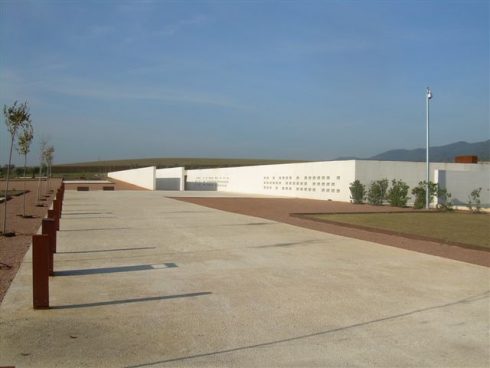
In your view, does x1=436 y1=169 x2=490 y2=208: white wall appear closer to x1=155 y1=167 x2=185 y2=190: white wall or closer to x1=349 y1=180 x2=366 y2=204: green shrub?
x1=349 y1=180 x2=366 y2=204: green shrub

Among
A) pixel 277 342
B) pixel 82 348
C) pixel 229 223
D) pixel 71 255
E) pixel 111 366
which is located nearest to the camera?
pixel 111 366

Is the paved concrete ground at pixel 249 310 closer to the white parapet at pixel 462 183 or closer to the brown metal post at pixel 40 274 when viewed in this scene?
the brown metal post at pixel 40 274

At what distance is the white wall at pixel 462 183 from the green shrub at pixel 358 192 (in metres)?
4.17

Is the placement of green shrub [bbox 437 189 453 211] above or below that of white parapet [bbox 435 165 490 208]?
below

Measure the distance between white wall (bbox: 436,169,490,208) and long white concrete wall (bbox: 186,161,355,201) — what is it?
16.9 feet

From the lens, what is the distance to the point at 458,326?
5.96 meters

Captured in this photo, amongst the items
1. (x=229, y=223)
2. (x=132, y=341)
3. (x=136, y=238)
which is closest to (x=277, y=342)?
(x=132, y=341)

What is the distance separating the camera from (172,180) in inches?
2365

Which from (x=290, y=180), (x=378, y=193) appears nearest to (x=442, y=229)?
(x=378, y=193)

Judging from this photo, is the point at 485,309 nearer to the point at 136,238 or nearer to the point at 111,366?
the point at 111,366

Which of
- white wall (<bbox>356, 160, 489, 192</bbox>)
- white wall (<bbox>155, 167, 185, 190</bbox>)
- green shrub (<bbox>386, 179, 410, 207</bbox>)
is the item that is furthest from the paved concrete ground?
white wall (<bbox>155, 167, 185, 190</bbox>)

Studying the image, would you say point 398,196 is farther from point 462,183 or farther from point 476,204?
point 462,183

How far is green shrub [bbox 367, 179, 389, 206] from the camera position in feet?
98.0

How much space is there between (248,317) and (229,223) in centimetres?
1131
